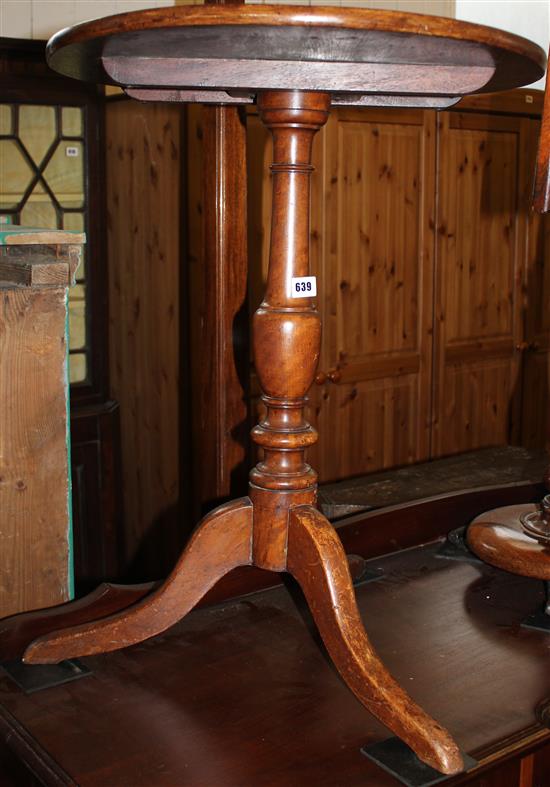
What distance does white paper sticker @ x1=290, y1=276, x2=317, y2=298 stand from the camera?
102 centimetres

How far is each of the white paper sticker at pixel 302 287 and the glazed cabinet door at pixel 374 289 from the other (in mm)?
1808

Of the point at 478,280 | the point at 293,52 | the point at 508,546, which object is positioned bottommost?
the point at 508,546

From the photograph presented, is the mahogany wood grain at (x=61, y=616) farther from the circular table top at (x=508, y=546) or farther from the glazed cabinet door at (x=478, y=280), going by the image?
the glazed cabinet door at (x=478, y=280)

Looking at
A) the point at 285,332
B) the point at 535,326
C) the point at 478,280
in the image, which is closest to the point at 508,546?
the point at 285,332

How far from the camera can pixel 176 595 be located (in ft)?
3.51

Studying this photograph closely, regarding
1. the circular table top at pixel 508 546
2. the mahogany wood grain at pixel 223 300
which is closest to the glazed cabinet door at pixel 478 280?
the mahogany wood grain at pixel 223 300

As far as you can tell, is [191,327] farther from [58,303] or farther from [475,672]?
[475,672]

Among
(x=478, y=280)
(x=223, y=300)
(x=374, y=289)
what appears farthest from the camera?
(x=478, y=280)

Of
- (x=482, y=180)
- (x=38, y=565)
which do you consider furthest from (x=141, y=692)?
(x=482, y=180)

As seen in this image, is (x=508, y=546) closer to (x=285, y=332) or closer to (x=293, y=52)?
(x=285, y=332)

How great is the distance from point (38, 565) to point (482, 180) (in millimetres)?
2491

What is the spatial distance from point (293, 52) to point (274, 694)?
2.10 feet

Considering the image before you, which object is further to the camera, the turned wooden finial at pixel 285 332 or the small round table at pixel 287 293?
→ the turned wooden finial at pixel 285 332

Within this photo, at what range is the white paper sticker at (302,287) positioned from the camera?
1.02m
